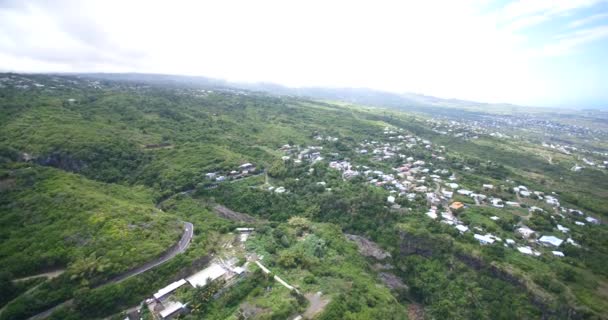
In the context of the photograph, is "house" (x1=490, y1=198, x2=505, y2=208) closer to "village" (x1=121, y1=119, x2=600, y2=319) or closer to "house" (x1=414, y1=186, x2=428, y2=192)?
"village" (x1=121, y1=119, x2=600, y2=319)

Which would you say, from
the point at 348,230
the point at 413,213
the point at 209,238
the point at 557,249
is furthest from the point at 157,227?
the point at 557,249

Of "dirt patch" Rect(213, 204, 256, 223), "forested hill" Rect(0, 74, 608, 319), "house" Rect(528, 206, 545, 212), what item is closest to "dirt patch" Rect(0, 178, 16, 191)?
"forested hill" Rect(0, 74, 608, 319)

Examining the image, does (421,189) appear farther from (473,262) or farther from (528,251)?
(528,251)

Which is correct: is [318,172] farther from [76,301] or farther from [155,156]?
[76,301]

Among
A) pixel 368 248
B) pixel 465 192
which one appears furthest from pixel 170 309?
pixel 465 192

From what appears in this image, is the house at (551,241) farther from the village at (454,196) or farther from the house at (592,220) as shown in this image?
the house at (592,220)

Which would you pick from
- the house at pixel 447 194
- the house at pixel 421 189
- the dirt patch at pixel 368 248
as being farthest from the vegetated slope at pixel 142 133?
the house at pixel 447 194

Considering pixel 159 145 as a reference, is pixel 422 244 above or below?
below
